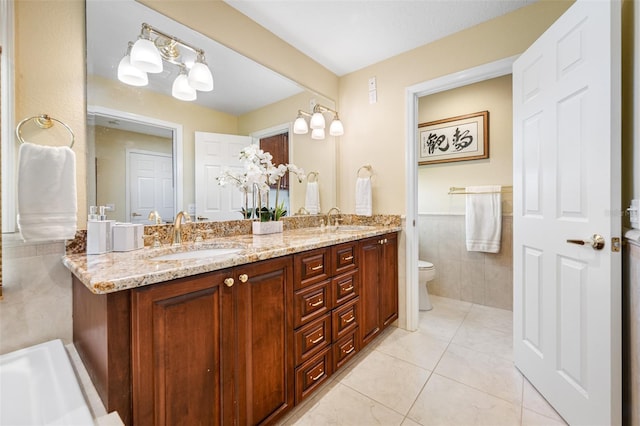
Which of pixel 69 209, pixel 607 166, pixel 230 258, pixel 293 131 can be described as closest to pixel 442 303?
pixel 607 166

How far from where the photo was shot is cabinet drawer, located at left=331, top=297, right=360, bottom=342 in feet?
5.33

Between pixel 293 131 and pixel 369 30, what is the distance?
0.97 m

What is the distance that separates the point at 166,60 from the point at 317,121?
1260mm

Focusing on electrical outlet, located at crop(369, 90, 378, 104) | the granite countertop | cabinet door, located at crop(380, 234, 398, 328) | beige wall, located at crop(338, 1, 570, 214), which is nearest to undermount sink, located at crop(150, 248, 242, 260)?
the granite countertop

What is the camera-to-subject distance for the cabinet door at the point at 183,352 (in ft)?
2.73

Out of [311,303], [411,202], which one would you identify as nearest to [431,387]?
[311,303]

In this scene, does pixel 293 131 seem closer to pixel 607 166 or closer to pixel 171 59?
pixel 171 59

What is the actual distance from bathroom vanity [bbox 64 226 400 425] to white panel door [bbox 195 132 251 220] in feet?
1.06

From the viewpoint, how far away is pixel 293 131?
7.72ft

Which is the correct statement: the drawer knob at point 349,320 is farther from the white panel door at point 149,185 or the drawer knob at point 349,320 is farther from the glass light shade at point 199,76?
the glass light shade at point 199,76

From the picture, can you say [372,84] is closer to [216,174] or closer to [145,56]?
[216,174]

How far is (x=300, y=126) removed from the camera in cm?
240

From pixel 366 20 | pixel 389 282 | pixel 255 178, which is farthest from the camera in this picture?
pixel 389 282

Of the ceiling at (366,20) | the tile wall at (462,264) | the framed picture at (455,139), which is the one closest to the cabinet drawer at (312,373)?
the tile wall at (462,264)
